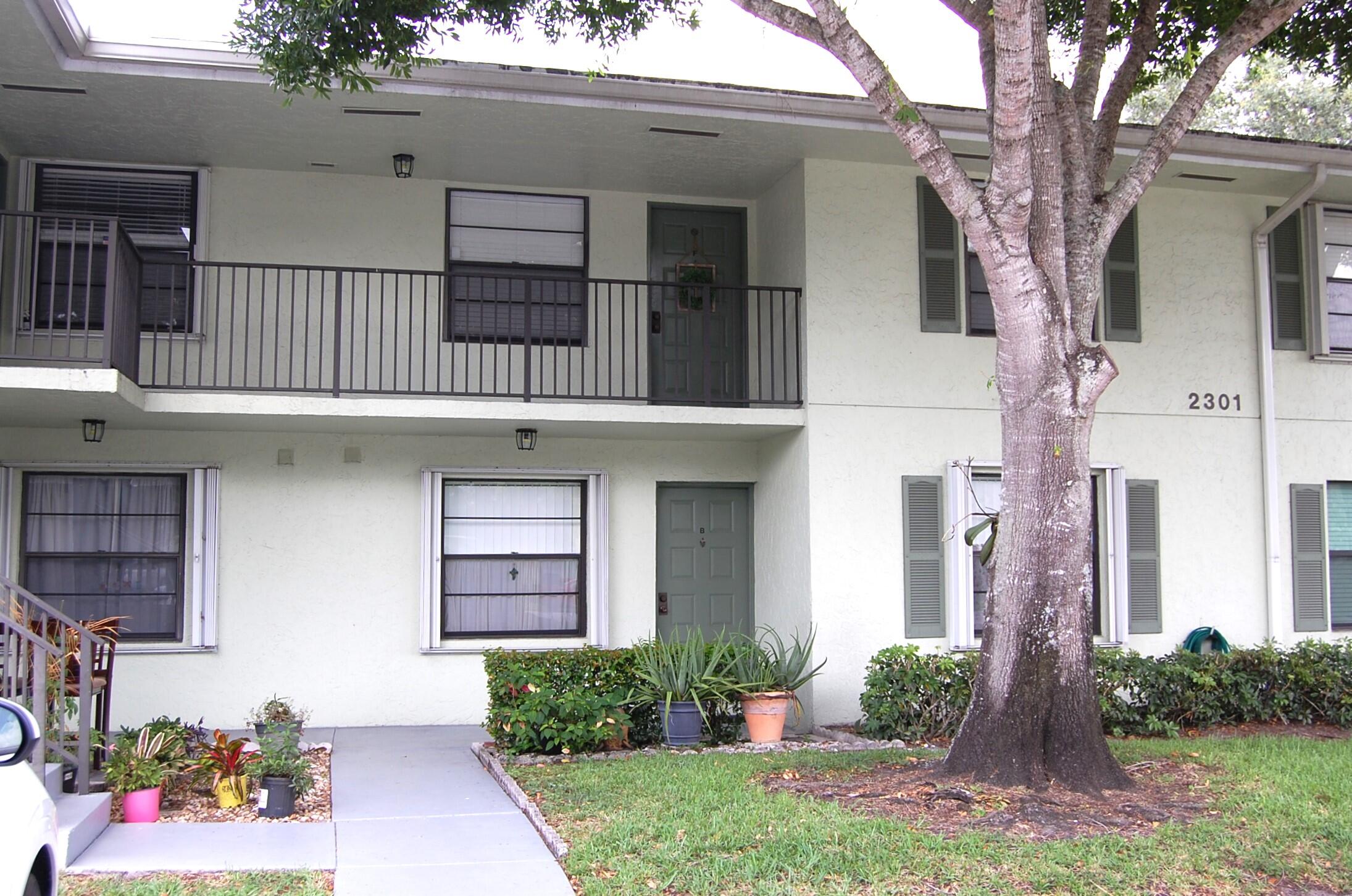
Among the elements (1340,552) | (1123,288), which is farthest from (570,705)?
(1340,552)

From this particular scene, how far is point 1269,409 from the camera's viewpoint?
11.1 meters

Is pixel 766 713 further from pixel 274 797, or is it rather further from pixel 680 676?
pixel 274 797

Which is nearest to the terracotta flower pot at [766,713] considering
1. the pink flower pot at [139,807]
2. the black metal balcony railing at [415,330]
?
the black metal balcony railing at [415,330]

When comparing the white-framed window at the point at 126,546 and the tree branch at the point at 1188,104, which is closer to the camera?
the tree branch at the point at 1188,104

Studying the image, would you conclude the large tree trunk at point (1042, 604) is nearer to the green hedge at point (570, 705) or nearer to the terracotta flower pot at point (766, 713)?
the terracotta flower pot at point (766, 713)

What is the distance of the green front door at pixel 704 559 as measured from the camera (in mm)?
11039

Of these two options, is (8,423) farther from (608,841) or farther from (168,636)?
(608,841)

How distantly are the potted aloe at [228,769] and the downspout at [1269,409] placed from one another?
345 inches

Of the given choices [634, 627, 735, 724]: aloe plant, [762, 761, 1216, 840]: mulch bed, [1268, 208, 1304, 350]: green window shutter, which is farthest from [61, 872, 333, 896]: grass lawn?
[1268, 208, 1304, 350]: green window shutter

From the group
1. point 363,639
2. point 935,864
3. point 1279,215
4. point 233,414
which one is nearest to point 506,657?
point 363,639

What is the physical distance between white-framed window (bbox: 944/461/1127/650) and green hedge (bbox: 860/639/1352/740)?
555 mm

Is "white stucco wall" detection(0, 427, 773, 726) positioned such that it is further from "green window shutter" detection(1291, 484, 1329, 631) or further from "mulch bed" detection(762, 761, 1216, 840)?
"green window shutter" detection(1291, 484, 1329, 631)

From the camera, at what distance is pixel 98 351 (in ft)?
33.8

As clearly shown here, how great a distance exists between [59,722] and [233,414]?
3.21 metres
